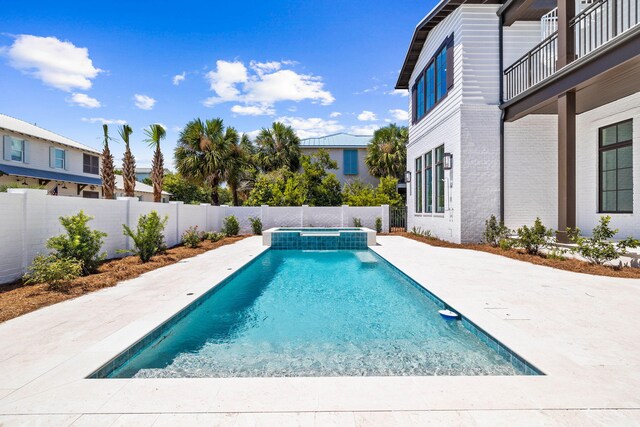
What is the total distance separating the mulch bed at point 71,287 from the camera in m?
4.00

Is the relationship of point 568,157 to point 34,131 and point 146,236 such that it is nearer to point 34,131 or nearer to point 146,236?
point 146,236

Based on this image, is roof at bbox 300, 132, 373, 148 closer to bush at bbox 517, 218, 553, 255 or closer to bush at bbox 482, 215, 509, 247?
bush at bbox 482, 215, 509, 247

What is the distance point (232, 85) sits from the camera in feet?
67.9

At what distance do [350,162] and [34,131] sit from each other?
61.6 feet

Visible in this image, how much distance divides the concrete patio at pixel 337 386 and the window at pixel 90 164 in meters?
19.8

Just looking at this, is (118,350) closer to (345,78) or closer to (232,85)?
(345,78)

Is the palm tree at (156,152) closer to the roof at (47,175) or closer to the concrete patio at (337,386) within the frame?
the roof at (47,175)

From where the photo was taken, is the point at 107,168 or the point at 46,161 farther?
the point at 46,161

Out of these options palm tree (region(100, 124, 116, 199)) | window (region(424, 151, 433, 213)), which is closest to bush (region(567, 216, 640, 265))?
window (region(424, 151, 433, 213))

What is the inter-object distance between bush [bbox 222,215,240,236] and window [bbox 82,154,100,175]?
11658 mm

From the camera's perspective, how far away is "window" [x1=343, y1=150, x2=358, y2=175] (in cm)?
2389

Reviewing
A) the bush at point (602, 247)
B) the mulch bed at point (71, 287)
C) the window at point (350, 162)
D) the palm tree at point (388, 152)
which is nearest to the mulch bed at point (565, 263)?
the bush at point (602, 247)

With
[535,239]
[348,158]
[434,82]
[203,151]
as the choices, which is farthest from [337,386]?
[348,158]

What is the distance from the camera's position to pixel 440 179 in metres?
11.6
